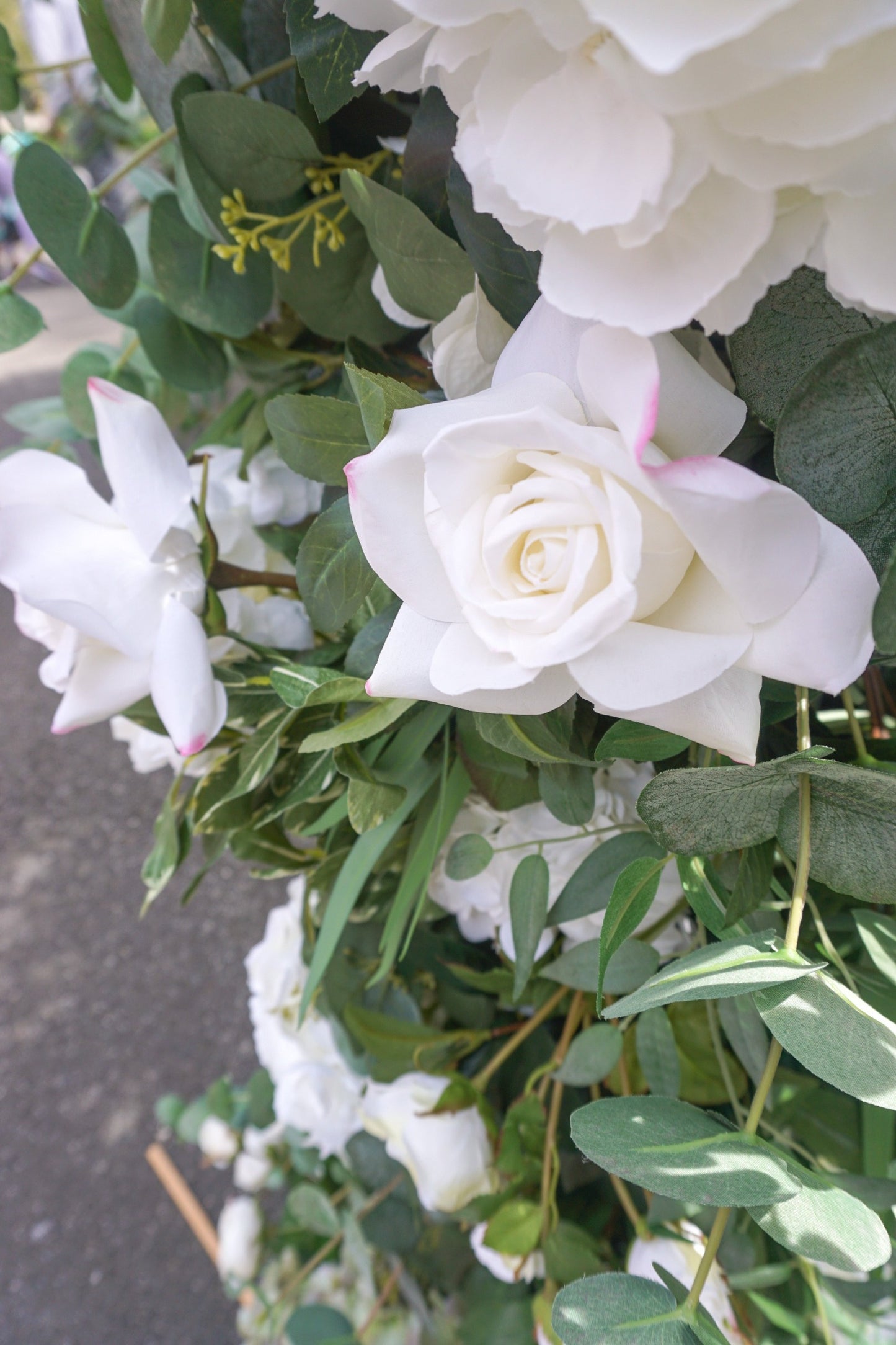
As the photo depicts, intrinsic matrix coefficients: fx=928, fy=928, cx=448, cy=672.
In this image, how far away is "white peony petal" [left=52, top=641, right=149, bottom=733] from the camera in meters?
0.28

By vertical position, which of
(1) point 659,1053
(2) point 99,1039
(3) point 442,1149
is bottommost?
(2) point 99,1039

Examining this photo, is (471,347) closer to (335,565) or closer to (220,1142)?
(335,565)

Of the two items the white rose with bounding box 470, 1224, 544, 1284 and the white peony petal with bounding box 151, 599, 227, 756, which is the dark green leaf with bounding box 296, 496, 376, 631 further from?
the white rose with bounding box 470, 1224, 544, 1284

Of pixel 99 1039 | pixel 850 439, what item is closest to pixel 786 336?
pixel 850 439

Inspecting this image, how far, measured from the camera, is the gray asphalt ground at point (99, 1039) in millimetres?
964

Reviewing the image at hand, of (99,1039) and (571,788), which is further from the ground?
(571,788)

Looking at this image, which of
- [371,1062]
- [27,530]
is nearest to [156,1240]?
[371,1062]

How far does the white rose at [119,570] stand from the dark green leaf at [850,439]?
0.17 meters

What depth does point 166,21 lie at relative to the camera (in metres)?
0.24

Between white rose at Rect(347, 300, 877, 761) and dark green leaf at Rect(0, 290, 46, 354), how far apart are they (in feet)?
0.68

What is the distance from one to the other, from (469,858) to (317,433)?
0.51ft

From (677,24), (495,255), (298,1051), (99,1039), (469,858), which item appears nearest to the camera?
(677,24)

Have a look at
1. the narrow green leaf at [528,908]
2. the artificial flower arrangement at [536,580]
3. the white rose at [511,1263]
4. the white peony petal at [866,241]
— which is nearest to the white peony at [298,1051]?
the artificial flower arrangement at [536,580]

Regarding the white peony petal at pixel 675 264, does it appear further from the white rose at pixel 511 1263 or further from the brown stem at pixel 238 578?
the white rose at pixel 511 1263
